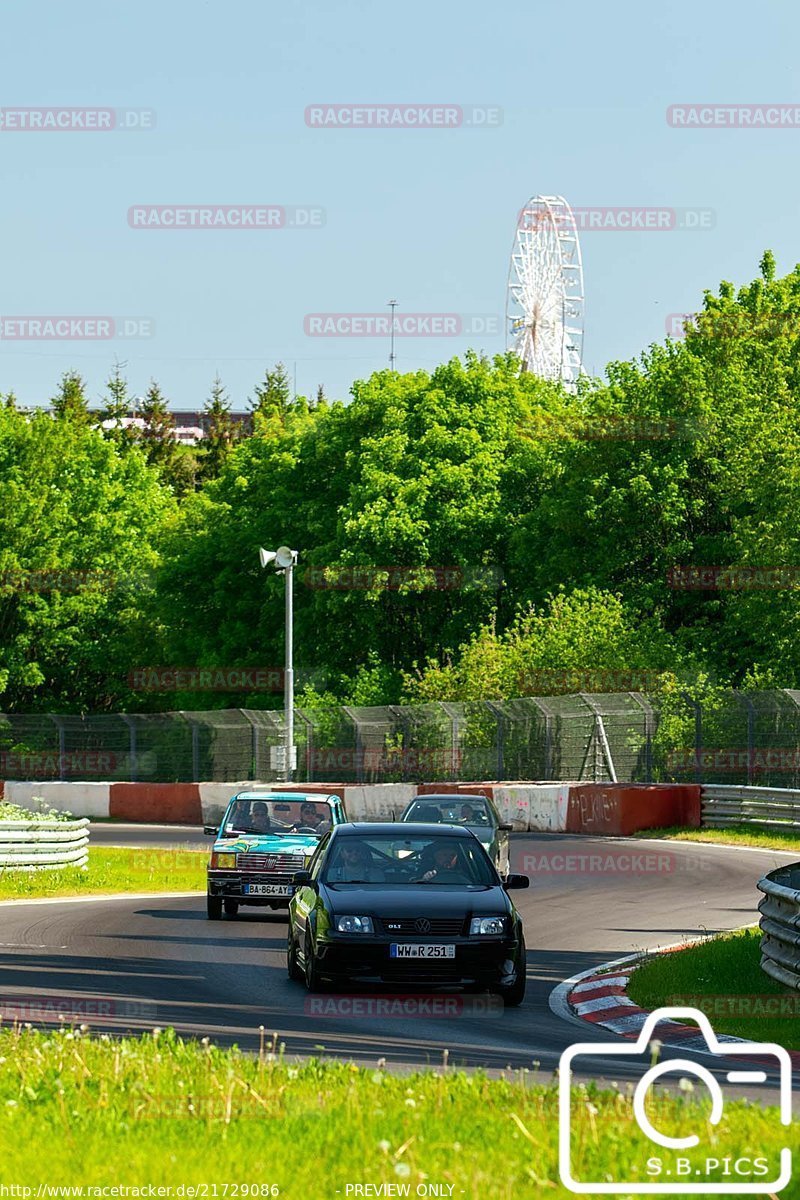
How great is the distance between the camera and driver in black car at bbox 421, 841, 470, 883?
637 inches

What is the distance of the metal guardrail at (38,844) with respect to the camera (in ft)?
97.1

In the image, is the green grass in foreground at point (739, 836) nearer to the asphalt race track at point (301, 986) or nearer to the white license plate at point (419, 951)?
the asphalt race track at point (301, 986)

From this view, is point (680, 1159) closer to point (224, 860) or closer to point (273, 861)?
point (273, 861)

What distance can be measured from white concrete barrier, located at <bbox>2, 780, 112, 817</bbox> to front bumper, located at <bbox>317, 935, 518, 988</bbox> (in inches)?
1541

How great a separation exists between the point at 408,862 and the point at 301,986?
136 centimetres

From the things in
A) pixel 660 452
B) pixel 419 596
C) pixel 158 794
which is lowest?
pixel 158 794

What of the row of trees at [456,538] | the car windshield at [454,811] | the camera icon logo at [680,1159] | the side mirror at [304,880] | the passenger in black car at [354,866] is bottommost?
the car windshield at [454,811]

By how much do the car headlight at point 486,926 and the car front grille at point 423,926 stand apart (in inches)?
3.3

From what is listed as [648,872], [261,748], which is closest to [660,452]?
[261,748]

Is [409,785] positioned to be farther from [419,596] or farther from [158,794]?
[419,596]

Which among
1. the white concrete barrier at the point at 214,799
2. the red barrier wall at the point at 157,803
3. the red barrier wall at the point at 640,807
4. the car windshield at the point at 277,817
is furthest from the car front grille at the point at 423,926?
the red barrier wall at the point at 157,803

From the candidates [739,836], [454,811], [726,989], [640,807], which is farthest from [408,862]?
[640,807]

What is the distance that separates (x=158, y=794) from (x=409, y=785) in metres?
9.10

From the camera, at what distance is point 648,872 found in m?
29.3
